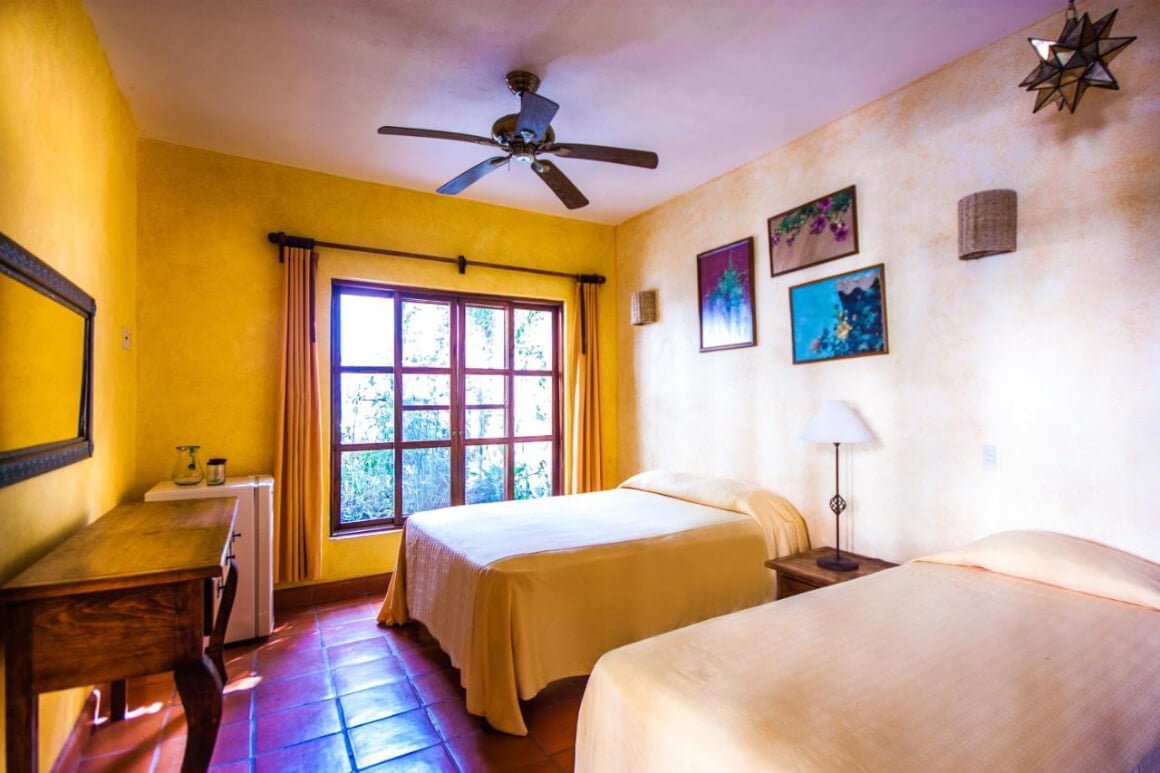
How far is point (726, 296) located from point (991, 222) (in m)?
1.66

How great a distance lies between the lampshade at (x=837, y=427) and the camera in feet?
8.68

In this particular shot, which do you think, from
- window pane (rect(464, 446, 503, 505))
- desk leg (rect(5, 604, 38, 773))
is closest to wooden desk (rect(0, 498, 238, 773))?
desk leg (rect(5, 604, 38, 773))

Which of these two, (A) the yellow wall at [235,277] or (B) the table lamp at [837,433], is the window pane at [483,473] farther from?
(B) the table lamp at [837,433]

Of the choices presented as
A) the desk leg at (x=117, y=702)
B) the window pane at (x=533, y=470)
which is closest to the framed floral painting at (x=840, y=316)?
the window pane at (x=533, y=470)

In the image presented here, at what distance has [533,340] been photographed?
4.67 meters

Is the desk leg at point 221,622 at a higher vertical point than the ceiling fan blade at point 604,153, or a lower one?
lower

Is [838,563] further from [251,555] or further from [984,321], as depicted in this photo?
[251,555]

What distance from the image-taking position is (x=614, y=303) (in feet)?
16.4

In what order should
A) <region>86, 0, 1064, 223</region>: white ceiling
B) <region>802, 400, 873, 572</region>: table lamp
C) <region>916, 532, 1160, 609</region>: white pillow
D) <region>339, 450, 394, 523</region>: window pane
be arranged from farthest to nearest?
<region>339, 450, 394, 523</region>: window pane < <region>802, 400, 873, 572</region>: table lamp < <region>86, 0, 1064, 223</region>: white ceiling < <region>916, 532, 1160, 609</region>: white pillow

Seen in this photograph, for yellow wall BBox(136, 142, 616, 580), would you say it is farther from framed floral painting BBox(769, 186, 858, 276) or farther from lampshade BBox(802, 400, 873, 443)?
lampshade BBox(802, 400, 873, 443)

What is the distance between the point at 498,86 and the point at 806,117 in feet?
5.56

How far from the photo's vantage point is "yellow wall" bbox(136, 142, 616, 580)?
3.29 meters

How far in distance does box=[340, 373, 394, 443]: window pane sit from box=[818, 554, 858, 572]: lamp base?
116 inches

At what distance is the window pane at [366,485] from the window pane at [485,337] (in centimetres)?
99
